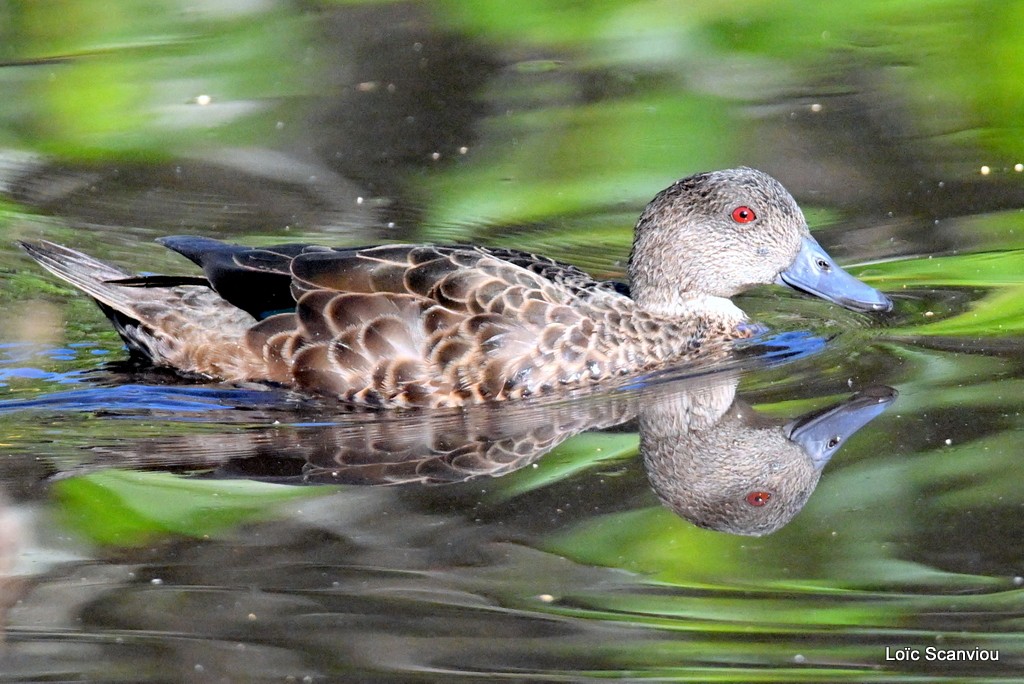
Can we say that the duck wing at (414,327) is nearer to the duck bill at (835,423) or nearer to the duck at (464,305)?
the duck at (464,305)

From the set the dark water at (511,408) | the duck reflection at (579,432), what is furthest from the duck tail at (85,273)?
the duck reflection at (579,432)

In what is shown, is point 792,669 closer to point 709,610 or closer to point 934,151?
point 709,610

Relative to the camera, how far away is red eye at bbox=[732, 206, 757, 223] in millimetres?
7477

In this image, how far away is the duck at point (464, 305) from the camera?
22.7ft

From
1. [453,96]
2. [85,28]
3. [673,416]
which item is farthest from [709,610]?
[85,28]

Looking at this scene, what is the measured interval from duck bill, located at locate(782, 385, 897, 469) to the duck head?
3.19 feet

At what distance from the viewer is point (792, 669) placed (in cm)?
430

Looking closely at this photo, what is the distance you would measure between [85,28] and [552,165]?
16.0 ft

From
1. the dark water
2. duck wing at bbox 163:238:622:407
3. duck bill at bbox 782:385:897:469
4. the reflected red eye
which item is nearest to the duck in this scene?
duck wing at bbox 163:238:622:407

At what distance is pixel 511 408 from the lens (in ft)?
22.4

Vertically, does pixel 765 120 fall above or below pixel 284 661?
above

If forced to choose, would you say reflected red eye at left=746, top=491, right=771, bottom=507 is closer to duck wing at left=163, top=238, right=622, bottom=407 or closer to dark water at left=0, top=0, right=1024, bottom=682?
dark water at left=0, top=0, right=1024, bottom=682

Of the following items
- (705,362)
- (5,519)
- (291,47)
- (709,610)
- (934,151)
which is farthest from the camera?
(291,47)

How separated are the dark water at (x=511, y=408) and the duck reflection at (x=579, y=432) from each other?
0.03 meters
